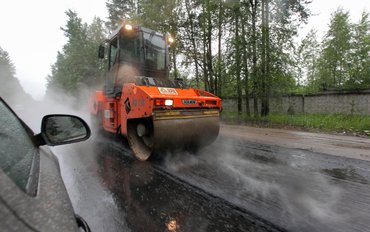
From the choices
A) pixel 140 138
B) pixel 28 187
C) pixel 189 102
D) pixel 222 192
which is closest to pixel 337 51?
pixel 189 102

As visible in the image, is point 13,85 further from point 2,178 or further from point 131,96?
point 2,178

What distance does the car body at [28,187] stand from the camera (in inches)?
27.6

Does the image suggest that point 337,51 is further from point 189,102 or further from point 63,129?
point 63,129

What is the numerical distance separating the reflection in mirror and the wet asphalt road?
123 centimetres

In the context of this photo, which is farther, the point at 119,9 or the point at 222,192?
the point at 119,9

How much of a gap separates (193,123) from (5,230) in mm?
4086

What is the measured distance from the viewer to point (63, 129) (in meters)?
1.73

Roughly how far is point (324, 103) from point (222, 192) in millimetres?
17208

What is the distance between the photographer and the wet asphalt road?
2.44 meters

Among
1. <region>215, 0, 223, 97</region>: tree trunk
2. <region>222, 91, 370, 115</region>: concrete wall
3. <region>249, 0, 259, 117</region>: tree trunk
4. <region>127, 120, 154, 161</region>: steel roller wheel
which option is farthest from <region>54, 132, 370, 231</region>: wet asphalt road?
<region>215, 0, 223, 97</region>: tree trunk

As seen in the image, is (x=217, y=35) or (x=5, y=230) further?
(x=217, y=35)

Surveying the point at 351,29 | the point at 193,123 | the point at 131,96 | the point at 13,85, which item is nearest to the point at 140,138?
the point at 131,96

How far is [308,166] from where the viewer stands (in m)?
4.40

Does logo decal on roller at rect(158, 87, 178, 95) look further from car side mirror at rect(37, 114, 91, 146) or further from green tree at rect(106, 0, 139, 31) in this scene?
green tree at rect(106, 0, 139, 31)
